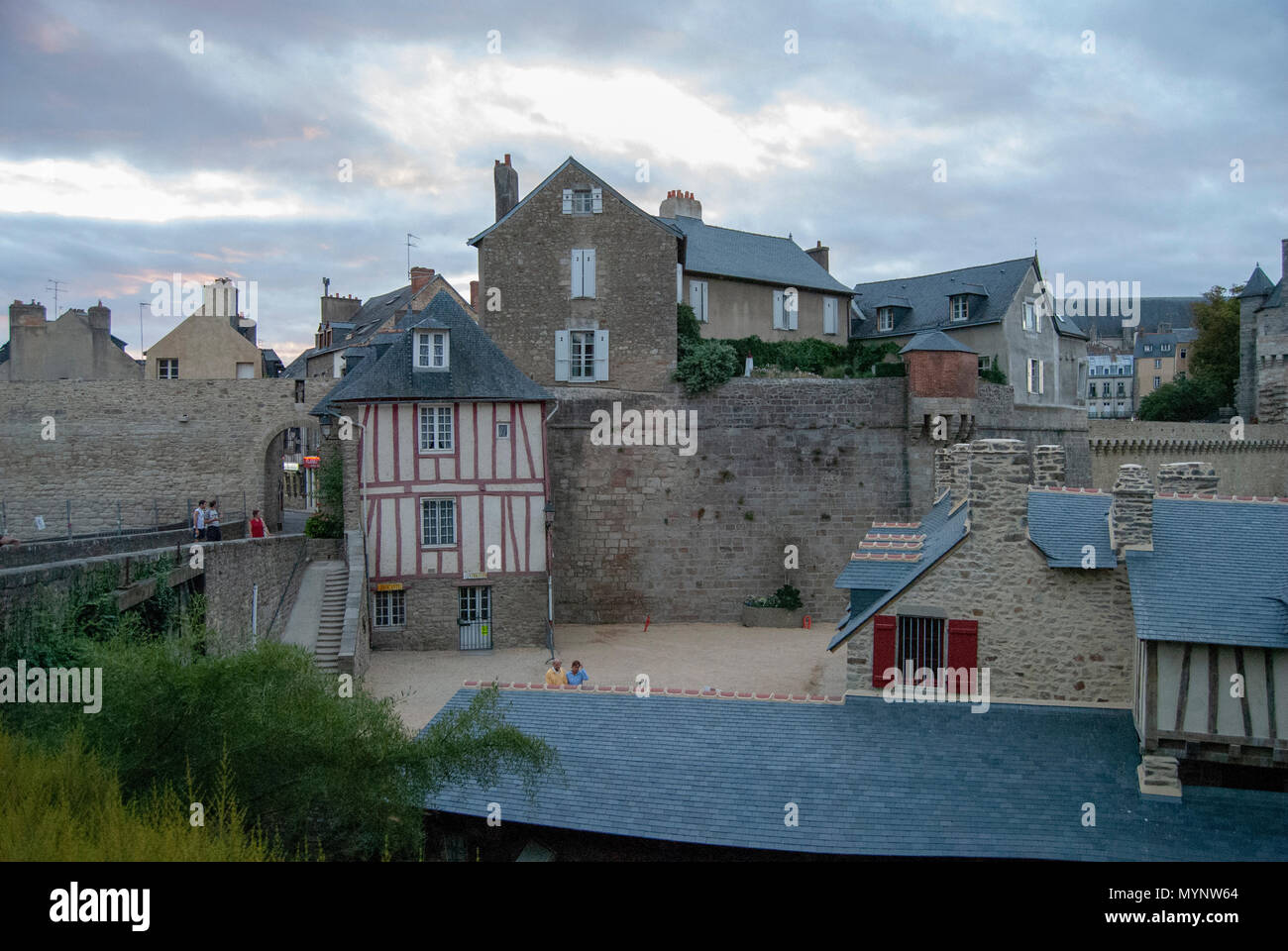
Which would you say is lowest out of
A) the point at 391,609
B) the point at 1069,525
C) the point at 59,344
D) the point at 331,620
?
the point at 391,609

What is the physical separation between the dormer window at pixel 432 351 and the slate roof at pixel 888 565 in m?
9.03

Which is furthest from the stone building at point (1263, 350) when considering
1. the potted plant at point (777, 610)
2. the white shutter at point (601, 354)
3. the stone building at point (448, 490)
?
the stone building at point (448, 490)

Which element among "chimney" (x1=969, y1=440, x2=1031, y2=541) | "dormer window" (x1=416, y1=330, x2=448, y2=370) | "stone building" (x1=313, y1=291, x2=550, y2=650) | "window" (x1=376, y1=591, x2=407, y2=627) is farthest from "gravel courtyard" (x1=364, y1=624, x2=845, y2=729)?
"dormer window" (x1=416, y1=330, x2=448, y2=370)

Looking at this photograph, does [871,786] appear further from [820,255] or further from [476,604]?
[820,255]

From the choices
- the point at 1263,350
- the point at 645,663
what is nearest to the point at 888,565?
the point at 645,663

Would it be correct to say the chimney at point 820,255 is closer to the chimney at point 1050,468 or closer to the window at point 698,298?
the window at point 698,298

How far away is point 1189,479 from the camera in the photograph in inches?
443

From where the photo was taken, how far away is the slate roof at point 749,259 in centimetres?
2683

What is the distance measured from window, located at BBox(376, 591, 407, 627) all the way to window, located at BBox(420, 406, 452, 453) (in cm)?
281

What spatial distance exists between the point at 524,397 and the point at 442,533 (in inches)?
118

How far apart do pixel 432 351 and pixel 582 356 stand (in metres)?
4.71

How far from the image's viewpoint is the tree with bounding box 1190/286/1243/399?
4253 centimetres

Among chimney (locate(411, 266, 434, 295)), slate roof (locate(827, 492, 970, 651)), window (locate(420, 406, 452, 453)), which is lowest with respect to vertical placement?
slate roof (locate(827, 492, 970, 651))

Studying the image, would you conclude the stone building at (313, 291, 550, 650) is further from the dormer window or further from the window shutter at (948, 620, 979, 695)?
the window shutter at (948, 620, 979, 695)
